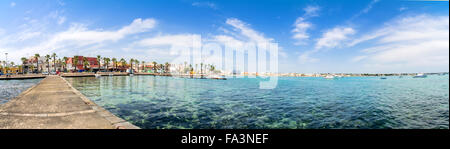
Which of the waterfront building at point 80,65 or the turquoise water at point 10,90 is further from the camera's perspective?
the waterfront building at point 80,65

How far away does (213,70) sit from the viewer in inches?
7205

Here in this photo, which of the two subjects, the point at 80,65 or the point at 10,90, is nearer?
the point at 10,90

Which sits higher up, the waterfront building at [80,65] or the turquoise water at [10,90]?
the waterfront building at [80,65]

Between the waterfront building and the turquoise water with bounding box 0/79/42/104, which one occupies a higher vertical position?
the waterfront building

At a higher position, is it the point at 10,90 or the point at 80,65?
the point at 80,65

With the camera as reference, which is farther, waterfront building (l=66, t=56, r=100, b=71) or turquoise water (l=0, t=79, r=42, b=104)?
waterfront building (l=66, t=56, r=100, b=71)
